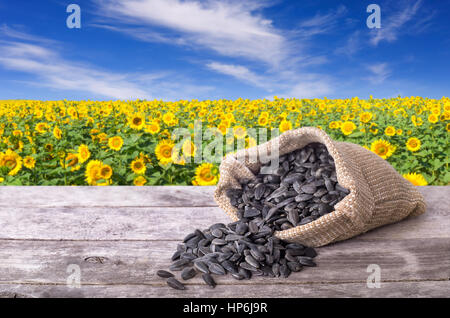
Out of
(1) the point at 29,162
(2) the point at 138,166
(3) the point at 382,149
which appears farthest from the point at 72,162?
(3) the point at 382,149

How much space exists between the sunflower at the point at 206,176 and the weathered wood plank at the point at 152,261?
118 cm

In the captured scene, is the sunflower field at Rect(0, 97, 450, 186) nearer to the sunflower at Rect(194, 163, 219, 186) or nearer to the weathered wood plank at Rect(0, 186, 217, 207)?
the sunflower at Rect(194, 163, 219, 186)

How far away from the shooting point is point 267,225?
77.2 inches

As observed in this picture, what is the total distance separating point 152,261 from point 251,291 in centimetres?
49

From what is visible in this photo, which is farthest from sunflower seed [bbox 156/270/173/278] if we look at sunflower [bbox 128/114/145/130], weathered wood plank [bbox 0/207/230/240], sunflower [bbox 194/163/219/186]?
Result: sunflower [bbox 128/114/145/130]

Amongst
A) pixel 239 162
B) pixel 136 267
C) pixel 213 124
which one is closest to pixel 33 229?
pixel 136 267

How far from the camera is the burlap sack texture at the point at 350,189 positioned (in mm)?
1841

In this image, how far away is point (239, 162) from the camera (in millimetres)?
2344

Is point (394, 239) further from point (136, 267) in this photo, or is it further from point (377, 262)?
point (136, 267)

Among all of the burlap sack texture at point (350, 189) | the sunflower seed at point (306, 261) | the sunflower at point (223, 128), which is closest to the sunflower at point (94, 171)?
the burlap sack texture at point (350, 189)

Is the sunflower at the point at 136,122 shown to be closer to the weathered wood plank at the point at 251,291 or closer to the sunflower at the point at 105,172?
the sunflower at the point at 105,172

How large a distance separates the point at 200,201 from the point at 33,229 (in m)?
0.99

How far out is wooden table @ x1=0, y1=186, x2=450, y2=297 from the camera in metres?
1.57

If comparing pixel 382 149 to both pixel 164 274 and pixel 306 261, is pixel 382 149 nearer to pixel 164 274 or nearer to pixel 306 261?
pixel 306 261
